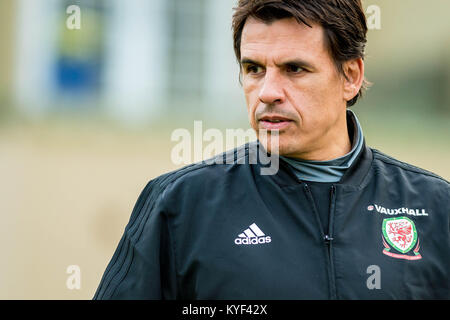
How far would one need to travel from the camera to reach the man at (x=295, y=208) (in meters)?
2.31

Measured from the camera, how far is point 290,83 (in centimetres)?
255

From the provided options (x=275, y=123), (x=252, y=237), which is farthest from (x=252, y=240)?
(x=275, y=123)


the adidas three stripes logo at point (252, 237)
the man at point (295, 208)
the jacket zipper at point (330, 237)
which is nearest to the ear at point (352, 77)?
the man at point (295, 208)

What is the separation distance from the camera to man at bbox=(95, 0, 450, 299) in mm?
2309

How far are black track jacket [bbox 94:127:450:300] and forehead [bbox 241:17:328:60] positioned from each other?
42 cm

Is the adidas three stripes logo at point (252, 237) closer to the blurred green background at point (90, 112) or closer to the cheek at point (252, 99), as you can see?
the cheek at point (252, 99)

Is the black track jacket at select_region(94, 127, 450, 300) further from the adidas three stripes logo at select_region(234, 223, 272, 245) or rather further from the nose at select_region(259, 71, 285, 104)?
the nose at select_region(259, 71, 285, 104)

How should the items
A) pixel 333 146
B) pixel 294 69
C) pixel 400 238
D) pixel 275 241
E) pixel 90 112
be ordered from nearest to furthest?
pixel 275 241
pixel 400 238
pixel 294 69
pixel 333 146
pixel 90 112

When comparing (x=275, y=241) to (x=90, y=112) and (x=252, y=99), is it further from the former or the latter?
(x=90, y=112)

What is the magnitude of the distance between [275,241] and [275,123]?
457 millimetres

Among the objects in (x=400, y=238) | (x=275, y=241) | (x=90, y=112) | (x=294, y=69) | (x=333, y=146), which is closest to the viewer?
(x=275, y=241)

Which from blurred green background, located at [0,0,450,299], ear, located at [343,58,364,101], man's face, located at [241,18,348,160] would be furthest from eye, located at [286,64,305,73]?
blurred green background, located at [0,0,450,299]
